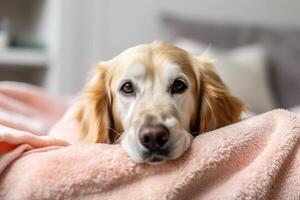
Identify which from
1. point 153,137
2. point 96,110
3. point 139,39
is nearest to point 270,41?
point 139,39

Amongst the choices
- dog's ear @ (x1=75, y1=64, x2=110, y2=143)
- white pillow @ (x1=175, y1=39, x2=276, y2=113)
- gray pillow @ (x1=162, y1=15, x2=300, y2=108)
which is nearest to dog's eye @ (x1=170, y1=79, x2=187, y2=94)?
dog's ear @ (x1=75, y1=64, x2=110, y2=143)

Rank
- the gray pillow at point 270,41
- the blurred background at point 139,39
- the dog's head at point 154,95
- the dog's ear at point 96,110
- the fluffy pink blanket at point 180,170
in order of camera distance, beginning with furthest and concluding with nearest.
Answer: the gray pillow at point 270,41
the blurred background at point 139,39
the dog's ear at point 96,110
the dog's head at point 154,95
the fluffy pink blanket at point 180,170

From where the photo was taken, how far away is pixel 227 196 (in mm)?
815

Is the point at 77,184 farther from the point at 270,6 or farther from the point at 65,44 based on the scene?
the point at 270,6

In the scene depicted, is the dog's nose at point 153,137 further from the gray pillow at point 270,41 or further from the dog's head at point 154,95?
the gray pillow at point 270,41

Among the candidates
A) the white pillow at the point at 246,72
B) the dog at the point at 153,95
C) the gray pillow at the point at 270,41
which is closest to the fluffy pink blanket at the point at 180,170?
the dog at the point at 153,95

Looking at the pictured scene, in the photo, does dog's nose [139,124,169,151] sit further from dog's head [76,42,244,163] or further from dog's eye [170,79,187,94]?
dog's eye [170,79,187,94]

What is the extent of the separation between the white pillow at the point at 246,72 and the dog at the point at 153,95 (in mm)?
1063

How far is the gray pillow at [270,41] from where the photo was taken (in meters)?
2.66

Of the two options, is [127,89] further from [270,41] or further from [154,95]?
[270,41]

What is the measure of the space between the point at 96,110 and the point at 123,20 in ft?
5.39

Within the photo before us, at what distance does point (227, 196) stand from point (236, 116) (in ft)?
1.42

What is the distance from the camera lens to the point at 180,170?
84cm

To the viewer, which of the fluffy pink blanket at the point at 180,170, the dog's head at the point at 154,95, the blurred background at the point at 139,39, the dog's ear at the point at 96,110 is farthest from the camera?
the blurred background at the point at 139,39
